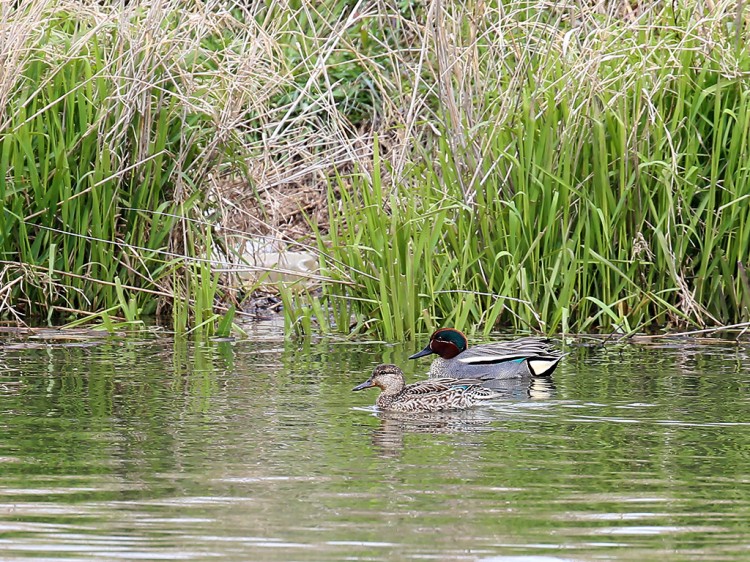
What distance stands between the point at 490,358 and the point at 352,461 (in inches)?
113

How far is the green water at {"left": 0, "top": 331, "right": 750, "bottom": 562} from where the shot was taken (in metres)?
5.07

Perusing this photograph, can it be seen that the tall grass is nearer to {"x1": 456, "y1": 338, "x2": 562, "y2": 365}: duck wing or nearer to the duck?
{"x1": 456, "y1": 338, "x2": 562, "y2": 365}: duck wing

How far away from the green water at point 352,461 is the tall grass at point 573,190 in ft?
2.57

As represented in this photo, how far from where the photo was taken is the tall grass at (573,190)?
10500 mm

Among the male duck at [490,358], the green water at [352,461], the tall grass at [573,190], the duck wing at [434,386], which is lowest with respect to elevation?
the green water at [352,461]

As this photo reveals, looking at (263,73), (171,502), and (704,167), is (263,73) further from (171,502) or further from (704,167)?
(171,502)

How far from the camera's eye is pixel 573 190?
1052 centimetres

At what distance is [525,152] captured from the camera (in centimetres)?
1061

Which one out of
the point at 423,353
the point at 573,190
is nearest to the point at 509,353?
the point at 423,353

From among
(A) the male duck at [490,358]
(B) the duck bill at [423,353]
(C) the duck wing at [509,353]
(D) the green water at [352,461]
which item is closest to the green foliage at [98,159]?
(D) the green water at [352,461]

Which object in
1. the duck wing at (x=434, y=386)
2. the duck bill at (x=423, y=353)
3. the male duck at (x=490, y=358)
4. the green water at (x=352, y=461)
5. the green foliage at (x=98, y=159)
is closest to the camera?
the green water at (x=352, y=461)

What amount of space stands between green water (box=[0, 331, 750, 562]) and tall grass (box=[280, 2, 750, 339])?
2.57 feet

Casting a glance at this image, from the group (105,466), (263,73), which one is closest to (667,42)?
(263,73)

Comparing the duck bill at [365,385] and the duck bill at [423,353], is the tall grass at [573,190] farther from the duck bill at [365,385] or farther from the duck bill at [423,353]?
the duck bill at [365,385]
